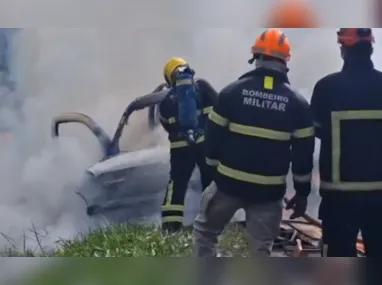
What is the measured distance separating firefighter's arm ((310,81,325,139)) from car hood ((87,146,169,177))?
0.45 m

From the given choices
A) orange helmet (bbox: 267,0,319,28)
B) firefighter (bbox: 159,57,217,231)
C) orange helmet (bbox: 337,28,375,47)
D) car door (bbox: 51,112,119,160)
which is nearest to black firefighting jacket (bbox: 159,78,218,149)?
firefighter (bbox: 159,57,217,231)

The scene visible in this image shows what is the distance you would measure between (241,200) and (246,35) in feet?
1.61

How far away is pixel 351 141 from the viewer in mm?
1396

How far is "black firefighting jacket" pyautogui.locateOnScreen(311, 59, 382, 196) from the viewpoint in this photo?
139cm

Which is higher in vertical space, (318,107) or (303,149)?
(318,107)

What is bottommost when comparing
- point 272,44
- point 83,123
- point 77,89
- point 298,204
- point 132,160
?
point 298,204

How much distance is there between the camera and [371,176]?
1.40 metres

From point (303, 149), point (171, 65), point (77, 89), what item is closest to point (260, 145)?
point (303, 149)

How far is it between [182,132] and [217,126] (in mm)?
109

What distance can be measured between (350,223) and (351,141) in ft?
0.81

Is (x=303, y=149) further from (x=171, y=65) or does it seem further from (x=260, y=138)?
(x=171, y=65)

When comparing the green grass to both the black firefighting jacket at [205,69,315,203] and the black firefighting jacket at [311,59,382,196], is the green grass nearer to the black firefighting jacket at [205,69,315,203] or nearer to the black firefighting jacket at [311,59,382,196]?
the black firefighting jacket at [205,69,315,203]

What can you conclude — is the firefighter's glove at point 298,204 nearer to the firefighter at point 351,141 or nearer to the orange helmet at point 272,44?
the firefighter at point 351,141

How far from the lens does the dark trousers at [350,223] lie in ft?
4.61
